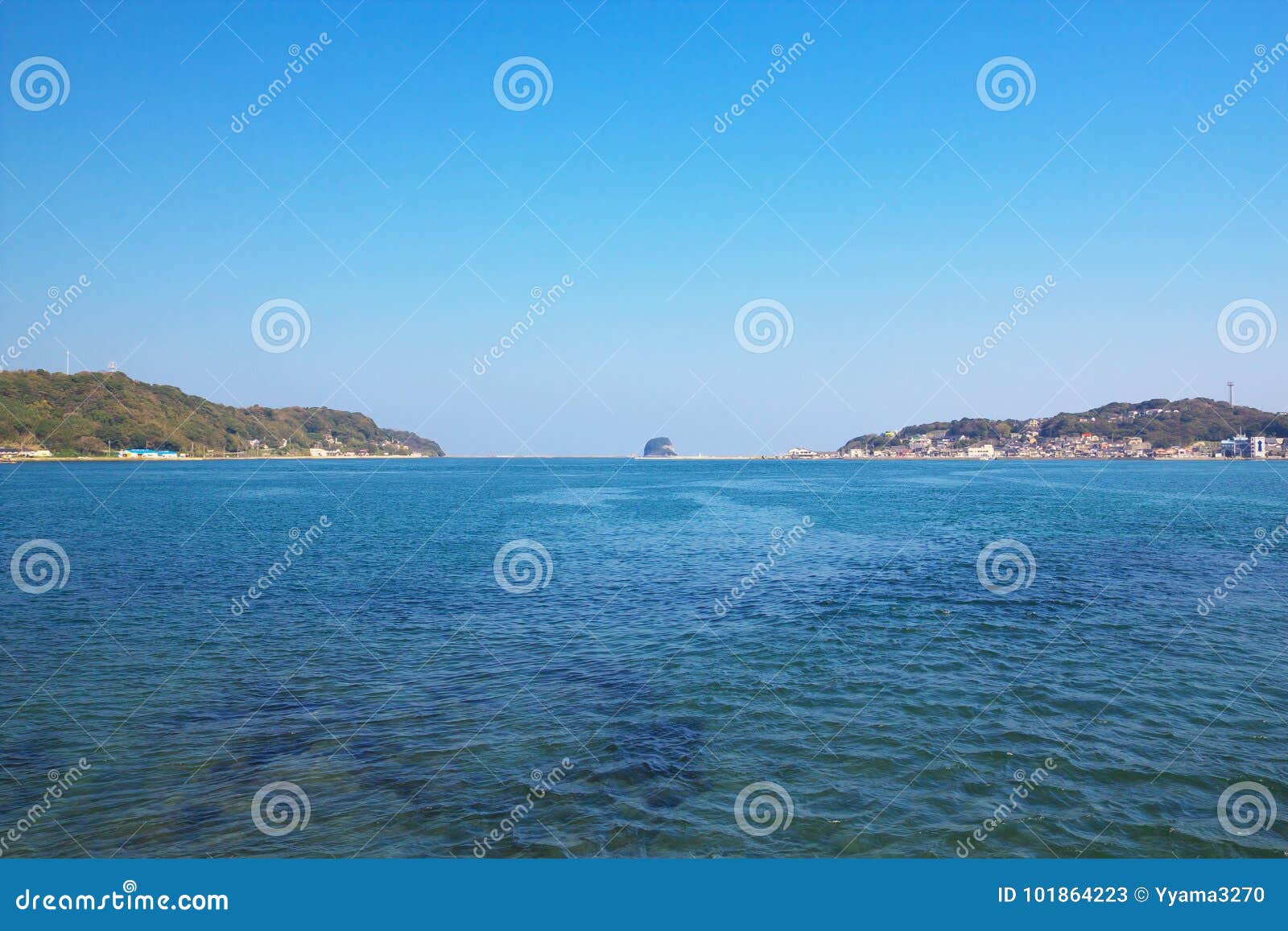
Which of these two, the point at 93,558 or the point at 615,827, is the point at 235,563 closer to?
the point at 93,558

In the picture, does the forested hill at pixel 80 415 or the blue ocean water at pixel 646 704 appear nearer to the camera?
the blue ocean water at pixel 646 704

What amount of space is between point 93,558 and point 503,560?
21.1m

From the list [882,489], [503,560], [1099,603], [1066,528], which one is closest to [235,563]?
[503,560]

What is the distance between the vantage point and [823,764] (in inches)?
487

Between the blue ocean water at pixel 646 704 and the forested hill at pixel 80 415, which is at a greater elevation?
the blue ocean water at pixel 646 704

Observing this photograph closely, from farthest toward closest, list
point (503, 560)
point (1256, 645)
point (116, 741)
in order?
point (503, 560)
point (1256, 645)
point (116, 741)

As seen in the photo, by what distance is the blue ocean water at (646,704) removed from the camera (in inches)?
405

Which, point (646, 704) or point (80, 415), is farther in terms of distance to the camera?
point (80, 415)

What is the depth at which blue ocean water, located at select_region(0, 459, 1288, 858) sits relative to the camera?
1028 centimetres

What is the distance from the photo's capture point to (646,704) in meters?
15.6

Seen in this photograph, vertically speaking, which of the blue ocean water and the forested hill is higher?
the blue ocean water

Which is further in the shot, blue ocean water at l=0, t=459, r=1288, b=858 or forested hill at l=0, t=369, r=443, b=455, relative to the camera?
forested hill at l=0, t=369, r=443, b=455

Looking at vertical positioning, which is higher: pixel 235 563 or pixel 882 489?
pixel 882 489

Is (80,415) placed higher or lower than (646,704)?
lower
